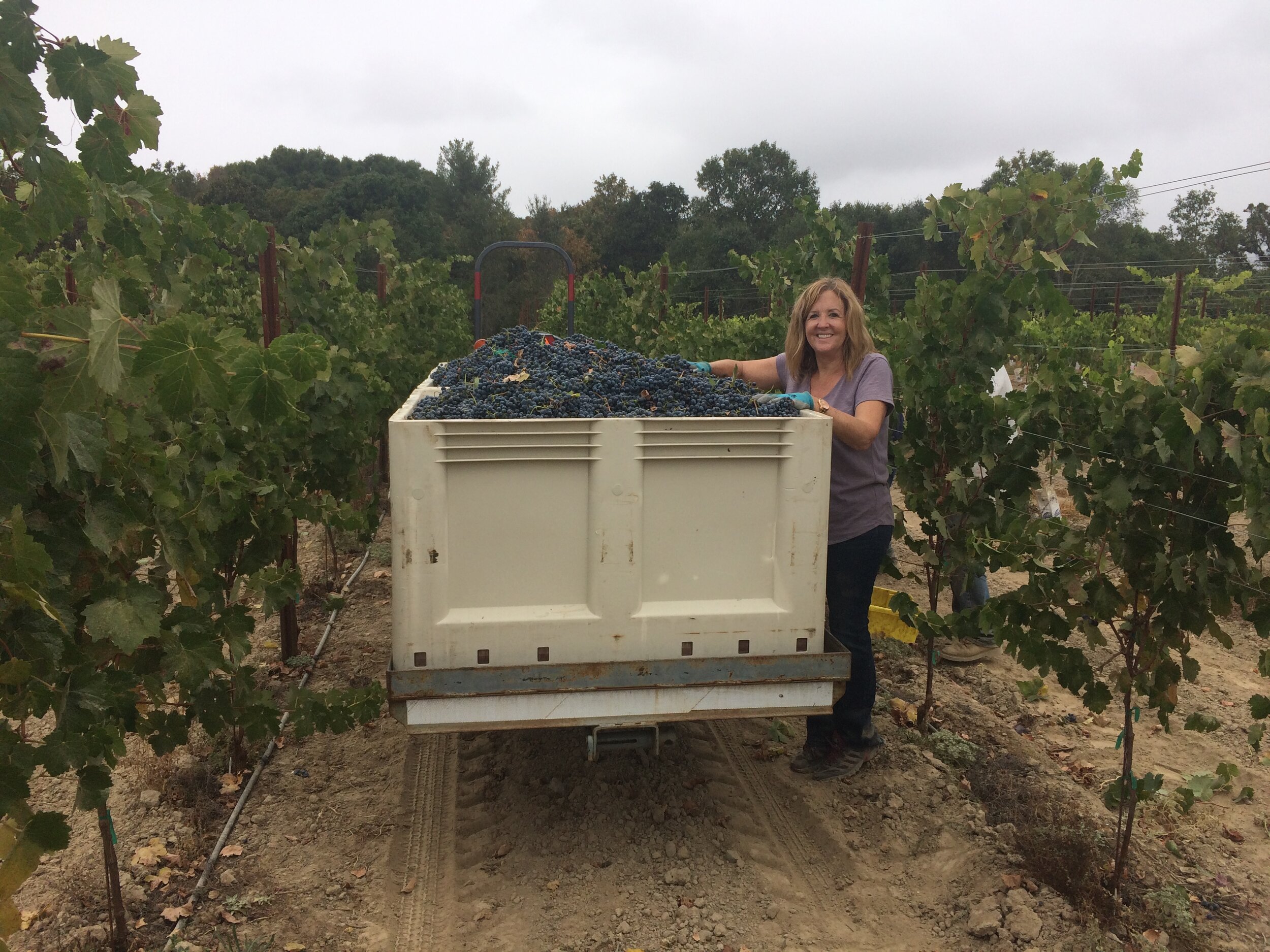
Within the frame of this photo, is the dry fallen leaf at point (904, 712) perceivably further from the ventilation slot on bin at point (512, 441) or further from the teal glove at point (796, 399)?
the ventilation slot on bin at point (512, 441)

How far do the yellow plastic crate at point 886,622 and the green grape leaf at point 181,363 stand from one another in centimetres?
459

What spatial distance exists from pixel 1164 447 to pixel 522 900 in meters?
2.75

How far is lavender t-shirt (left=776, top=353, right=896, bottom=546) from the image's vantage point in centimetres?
381

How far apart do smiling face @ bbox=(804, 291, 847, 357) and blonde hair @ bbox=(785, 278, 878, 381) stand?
12mm

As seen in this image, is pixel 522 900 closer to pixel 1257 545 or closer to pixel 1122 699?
pixel 1257 545

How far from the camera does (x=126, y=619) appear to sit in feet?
7.34

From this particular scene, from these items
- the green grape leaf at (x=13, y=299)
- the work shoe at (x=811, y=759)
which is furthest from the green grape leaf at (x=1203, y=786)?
Result: the green grape leaf at (x=13, y=299)

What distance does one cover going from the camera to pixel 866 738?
423 centimetres

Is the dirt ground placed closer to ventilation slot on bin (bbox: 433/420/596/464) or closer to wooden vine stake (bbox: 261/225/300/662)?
wooden vine stake (bbox: 261/225/300/662)

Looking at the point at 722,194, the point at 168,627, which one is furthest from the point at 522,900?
the point at 722,194

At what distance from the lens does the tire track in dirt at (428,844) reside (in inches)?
127

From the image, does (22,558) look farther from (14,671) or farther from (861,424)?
(861,424)

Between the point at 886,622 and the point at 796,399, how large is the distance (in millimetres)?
2728

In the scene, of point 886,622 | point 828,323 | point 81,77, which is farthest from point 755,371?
point 81,77
